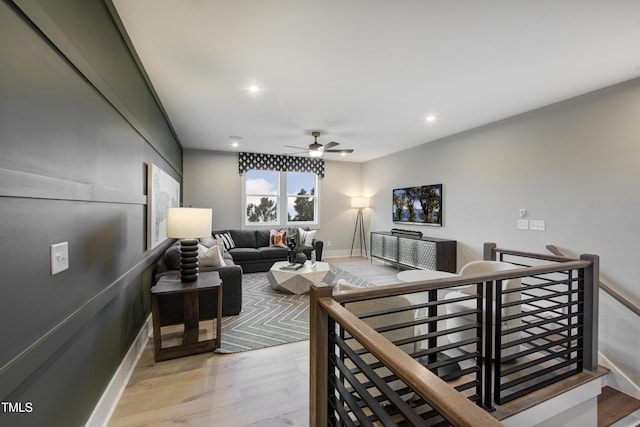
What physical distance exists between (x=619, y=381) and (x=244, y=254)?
17.2 ft

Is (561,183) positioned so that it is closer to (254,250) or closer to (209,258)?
(209,258)

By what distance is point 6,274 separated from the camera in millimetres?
894

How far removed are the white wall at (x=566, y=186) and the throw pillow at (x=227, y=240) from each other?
4272mm

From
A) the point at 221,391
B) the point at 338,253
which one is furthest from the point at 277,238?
the point at 221,391

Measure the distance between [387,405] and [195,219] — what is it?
2.21 metres

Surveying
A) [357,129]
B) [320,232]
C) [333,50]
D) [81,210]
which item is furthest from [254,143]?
[81,210]

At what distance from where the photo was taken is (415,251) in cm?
505

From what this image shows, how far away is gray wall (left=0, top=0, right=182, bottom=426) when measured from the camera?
36.4 inches

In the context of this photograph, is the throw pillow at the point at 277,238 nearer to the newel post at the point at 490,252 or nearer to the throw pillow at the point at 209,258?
the throw pillow at the point at 209,258

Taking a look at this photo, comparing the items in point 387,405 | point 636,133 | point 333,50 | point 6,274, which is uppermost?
point 333,50

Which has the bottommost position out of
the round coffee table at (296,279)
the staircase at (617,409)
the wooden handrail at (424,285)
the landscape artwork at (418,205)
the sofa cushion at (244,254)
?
the staircase at (617,409)

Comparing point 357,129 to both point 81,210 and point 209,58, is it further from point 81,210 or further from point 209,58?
point 81,210

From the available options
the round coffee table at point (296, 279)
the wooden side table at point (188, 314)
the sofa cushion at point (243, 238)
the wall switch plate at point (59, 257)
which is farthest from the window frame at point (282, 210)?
the wall switch plate at point (59, 257)

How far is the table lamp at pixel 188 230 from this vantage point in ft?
8.38
